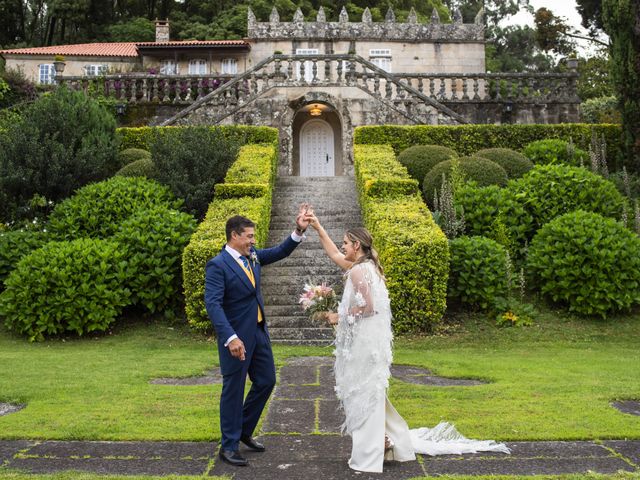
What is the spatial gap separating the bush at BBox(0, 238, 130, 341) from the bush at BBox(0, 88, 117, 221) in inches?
124

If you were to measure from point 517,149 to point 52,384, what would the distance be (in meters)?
15.1

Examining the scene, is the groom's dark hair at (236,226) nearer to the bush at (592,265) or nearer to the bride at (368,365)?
the bride at (368,365)

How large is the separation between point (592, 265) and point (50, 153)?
1120cm

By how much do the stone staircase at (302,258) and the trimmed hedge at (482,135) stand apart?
5.98 ft

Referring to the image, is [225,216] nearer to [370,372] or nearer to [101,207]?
[101,207]

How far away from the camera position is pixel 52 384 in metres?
7.88

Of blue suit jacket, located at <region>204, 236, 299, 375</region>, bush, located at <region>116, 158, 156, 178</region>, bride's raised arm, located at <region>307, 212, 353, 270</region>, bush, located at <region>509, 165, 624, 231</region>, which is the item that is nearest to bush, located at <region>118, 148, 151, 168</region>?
bush, located at <region>116, 158, 156, 178</region>

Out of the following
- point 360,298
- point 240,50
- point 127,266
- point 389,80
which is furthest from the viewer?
point 240,50

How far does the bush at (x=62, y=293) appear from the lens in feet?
37.9

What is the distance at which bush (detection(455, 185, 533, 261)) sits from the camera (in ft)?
45.9

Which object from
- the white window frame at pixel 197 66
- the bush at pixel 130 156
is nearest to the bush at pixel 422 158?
the bush at pixel 130 156

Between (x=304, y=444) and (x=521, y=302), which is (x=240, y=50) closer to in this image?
(x=521, y=302)

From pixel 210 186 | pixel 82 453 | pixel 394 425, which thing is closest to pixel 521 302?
pixel 210 186

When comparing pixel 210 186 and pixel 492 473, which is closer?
pixel 492 473
